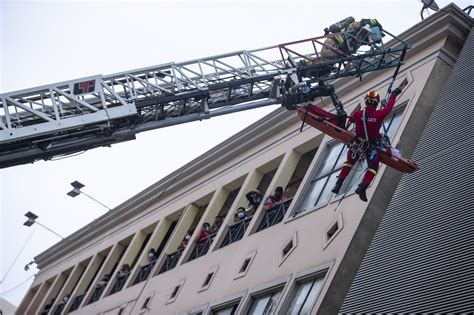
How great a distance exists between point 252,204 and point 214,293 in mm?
2580

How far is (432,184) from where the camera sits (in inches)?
631

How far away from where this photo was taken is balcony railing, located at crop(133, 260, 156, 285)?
25870 mm

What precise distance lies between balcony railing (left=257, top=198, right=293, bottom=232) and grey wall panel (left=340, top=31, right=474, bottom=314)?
404 centimetres

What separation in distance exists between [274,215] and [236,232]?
184 cm

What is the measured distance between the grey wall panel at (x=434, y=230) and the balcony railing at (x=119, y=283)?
12.9 m

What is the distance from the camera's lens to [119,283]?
27.5 metres

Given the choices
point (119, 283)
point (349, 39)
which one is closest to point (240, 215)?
point (349, 39)

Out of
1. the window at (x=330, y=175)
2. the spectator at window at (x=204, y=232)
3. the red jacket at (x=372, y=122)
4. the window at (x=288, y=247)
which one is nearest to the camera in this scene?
the red jacket at (x=372, y=122)

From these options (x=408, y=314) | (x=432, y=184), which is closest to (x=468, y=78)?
(x=432, y=184)

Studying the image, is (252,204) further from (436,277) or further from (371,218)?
(436,277)

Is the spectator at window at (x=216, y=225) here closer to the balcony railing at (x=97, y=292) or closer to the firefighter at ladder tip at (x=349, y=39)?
the balcony railing at (x=97, y=292)

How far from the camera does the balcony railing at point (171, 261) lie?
2456cm

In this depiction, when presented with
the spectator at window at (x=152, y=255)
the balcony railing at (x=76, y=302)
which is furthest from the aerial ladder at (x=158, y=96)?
the balcony railing at (x=76, y=302)

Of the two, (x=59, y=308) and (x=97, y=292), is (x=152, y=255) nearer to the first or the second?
(x=97, y=292)
